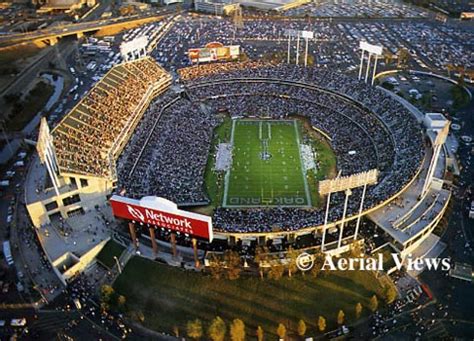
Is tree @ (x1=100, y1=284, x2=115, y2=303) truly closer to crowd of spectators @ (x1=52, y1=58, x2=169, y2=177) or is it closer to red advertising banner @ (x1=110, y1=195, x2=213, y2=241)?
red advertising banner @ (x1=110, y1=195, x2=213, y2=241)

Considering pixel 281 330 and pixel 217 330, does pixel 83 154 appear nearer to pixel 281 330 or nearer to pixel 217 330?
pixel 217 330

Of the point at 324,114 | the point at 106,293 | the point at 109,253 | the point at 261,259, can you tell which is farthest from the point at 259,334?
the point at 324,114

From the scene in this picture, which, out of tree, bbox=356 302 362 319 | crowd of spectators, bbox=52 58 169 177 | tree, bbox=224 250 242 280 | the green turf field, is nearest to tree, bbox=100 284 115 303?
tree, bbox=224 250 242 280

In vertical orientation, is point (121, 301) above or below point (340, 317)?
above

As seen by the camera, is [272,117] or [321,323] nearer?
[321,323]

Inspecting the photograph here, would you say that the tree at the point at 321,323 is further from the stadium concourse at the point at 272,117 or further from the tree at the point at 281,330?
the stadium concourse at the point at 272,117

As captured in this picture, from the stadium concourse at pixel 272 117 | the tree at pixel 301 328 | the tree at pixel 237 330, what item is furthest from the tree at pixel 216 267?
the tree at pixel 301 328
